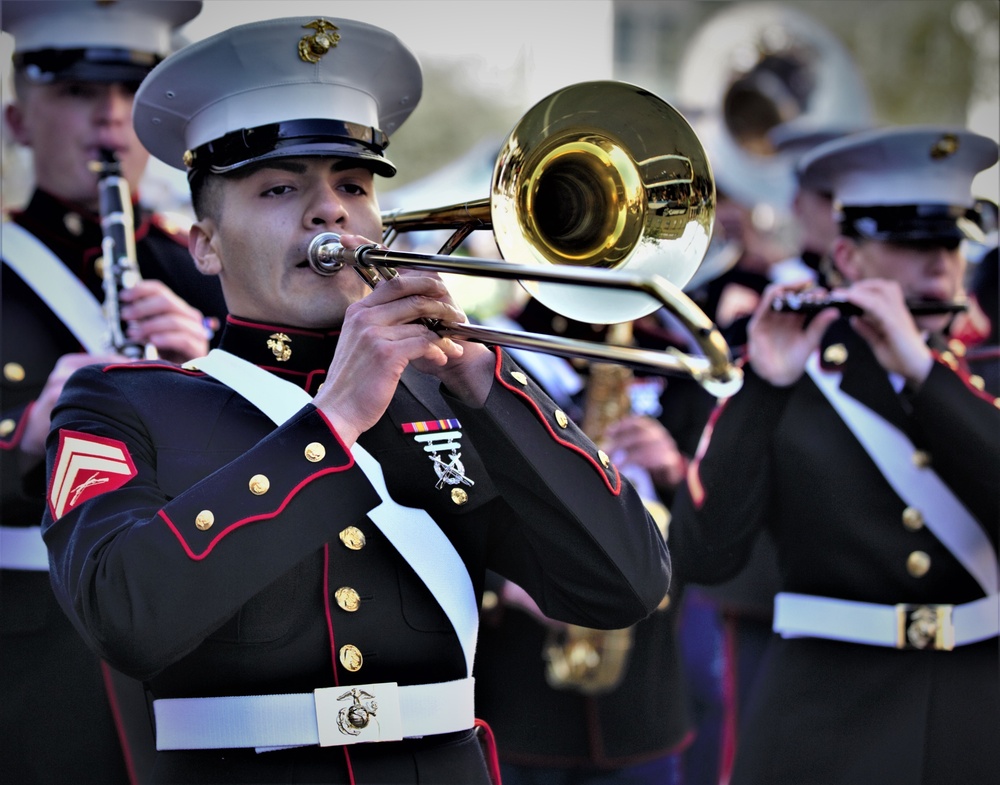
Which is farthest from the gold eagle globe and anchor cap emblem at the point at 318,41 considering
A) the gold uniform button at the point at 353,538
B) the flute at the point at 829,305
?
the flute at the point at 829,305

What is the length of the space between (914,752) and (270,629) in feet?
6.76

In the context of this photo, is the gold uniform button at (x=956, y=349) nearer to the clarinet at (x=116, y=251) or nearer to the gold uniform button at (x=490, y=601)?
the gold uniform button at (x=490, y=601)

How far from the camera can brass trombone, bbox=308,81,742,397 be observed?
8.22ft

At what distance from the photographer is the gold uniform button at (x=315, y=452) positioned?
2.32 metres

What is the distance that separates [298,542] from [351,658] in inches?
11.8

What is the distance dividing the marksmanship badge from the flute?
1614 millimetres

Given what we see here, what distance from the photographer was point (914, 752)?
12.0ft

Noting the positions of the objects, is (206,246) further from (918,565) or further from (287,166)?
(918,565)

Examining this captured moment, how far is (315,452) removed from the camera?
232 centimetres

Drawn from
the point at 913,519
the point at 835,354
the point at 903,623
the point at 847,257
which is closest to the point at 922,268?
the point at 847,257

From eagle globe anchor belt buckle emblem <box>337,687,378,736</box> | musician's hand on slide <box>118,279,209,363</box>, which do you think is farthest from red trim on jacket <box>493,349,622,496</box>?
musician's hand on slide <box>118,279,209,363</box>

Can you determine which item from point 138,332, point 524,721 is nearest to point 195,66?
point 138,332

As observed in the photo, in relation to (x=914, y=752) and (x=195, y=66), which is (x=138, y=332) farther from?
(x=914, y=752)

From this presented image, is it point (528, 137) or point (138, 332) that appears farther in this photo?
point (138, 332)
